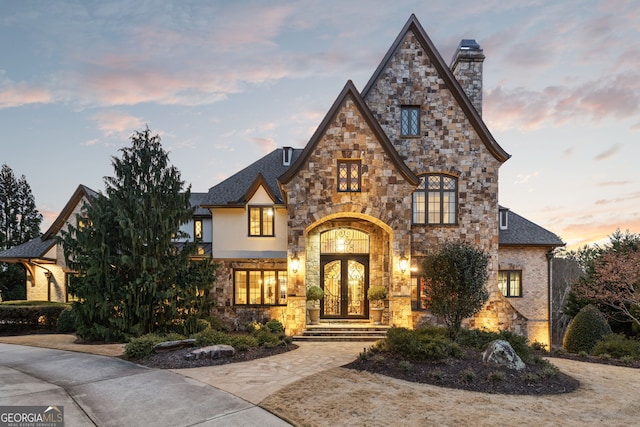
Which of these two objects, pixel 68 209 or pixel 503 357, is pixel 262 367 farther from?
pixel 68 209

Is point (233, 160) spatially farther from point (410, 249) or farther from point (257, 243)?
point (410, 249)

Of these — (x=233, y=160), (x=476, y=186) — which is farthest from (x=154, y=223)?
(x=233, y=160)

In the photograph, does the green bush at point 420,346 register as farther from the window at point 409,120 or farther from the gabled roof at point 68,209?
the gabled roof at point 68,209

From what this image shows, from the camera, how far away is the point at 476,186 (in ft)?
57.5

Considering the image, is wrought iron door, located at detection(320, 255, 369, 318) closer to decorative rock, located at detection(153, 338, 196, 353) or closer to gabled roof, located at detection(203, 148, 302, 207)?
gabled roof, located at detection(203, 148, 302, 207)

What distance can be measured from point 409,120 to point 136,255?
13484 mm

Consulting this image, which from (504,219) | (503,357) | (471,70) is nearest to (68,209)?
(503,357)

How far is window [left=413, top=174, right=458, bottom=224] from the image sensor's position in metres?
17.6

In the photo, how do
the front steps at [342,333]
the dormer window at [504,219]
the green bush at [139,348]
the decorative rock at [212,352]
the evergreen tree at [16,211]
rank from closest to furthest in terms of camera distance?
the decorative rock at [212,352] → the green bush at [139,348] → the front steps at [342,333] → the dormer window at [504,219] → the evergreen tree at [16,211]

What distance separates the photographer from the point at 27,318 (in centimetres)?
1748

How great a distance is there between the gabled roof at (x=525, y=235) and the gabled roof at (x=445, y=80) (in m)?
4.57

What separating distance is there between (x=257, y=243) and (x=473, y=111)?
1237 cm

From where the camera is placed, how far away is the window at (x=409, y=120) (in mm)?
17812

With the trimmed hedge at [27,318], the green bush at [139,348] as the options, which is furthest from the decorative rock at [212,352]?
the trimmed hedge at [27,318]
